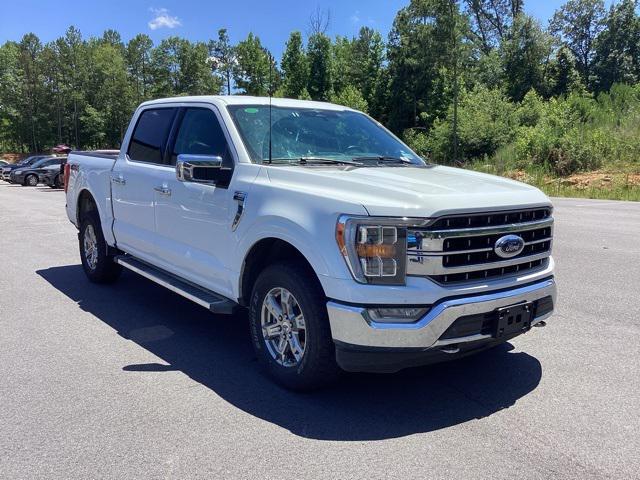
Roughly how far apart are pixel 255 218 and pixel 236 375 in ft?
4.00

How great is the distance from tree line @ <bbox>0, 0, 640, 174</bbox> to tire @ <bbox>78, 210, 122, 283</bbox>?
23550 millimetres

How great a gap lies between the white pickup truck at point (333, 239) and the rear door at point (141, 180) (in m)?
0.04

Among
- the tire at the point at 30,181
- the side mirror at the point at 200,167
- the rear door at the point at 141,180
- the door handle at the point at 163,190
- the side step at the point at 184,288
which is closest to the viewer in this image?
the side mirror at the point at 200,167

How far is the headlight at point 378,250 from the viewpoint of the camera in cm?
336

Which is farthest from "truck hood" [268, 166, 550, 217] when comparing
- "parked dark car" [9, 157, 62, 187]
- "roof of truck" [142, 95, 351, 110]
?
"parked dark car" [9, 157, 62, 187]

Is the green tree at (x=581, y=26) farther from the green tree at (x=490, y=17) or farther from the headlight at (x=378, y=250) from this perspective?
the headlight at (x=378, y=250)

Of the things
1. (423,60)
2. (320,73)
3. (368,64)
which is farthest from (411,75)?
(320,73)

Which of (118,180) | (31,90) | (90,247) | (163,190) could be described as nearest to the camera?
(163,190)

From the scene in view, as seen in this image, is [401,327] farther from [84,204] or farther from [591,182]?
[591,182]

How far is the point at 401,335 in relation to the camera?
3.35 meters

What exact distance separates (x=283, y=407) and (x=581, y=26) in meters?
80.0

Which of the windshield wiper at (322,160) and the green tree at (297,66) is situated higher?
the green tree at (297,66)

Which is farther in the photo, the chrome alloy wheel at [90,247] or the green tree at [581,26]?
the green tree at [581,26]

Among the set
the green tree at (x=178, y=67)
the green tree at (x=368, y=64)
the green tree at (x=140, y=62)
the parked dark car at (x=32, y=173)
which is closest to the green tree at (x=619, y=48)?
the green tree at (x=368, y=64)
